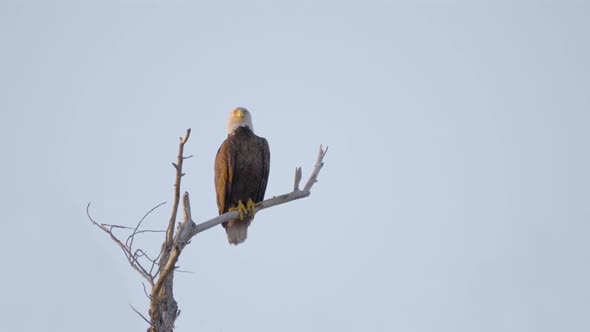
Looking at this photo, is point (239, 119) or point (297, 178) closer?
point (297, 178)

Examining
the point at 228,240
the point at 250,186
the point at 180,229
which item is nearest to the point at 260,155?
the point at 250,186

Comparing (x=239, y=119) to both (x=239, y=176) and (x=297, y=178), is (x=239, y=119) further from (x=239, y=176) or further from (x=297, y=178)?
(x=297, y=178)

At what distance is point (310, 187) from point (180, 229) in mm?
1509

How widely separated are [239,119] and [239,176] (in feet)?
3.41

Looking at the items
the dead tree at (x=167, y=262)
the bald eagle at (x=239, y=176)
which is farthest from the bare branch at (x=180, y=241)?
the bald eagle at (x=239, y=176)

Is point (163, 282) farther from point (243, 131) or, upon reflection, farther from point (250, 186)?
point (243, 131)

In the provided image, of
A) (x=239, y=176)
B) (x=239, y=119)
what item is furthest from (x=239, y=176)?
(x=239, y=119)

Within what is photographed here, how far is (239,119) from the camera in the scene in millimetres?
9367

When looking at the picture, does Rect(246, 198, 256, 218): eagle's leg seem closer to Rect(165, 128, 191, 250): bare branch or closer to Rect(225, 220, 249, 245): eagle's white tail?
Rect(225, 220, 249, 245): eagle's white tail

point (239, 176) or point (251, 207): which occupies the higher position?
point (239, 176)

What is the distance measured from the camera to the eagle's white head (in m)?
9.32

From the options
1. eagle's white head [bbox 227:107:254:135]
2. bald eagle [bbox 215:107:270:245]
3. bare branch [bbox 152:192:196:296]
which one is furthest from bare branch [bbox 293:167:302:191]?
eagle's white head [bbox 227:107:254:135]

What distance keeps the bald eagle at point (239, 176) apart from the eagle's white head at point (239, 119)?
45 centimetres

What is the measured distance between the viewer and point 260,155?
28.9 ft
